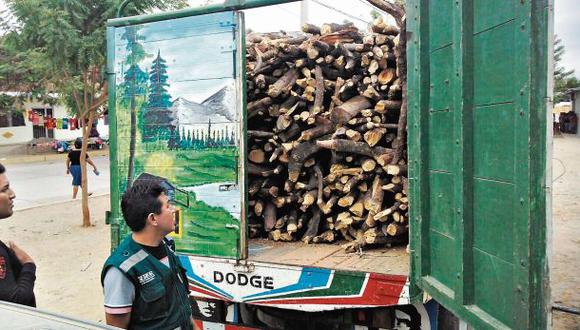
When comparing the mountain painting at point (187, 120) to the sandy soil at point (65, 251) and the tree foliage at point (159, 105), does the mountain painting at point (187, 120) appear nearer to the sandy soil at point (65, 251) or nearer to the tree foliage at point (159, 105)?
the tree foliage at point (159, 105)

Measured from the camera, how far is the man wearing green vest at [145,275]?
7.73 ft

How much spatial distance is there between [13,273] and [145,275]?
80 cm

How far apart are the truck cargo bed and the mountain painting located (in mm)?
402

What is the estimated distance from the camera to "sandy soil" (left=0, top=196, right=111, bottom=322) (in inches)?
247

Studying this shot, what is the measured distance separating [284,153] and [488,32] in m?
2.65

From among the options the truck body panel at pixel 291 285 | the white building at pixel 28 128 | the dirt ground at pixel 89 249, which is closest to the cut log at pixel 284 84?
the truck body panel at pixel 291 285

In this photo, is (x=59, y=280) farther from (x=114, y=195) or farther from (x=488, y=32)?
(x=488, y=32)

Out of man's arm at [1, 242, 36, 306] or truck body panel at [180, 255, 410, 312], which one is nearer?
man's arm at [1, 242, 36, 306]

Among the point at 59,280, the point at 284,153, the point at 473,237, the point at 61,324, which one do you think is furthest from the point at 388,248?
the point at 59,280

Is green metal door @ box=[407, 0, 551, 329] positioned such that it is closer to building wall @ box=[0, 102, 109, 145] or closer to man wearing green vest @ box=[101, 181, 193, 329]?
man wearing green vest @ box=[101, 181, 193, 329]

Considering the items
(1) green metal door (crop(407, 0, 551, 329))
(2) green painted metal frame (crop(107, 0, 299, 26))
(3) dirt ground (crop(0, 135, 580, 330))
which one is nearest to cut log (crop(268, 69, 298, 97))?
(2) green painted metal frame (crop(107, 0, 299, 26))

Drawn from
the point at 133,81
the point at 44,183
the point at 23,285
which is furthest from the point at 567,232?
the point at 44,183

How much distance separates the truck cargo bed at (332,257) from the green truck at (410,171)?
18 millimetres

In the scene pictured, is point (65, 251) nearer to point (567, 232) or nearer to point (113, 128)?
point (113, 128)
